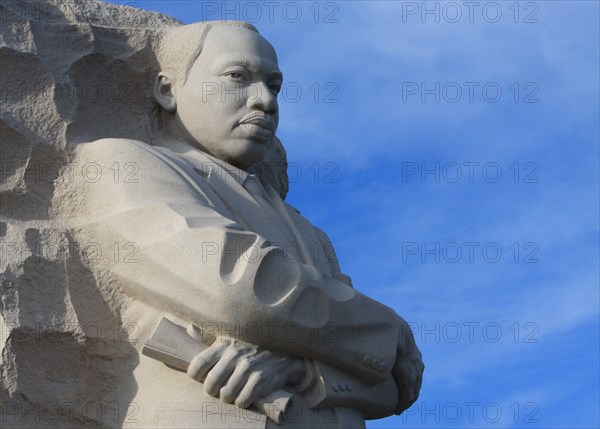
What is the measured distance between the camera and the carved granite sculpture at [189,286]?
5.90 m

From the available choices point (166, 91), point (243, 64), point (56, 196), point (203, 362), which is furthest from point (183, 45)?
point (203, 362)

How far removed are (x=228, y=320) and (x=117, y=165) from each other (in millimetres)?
1037

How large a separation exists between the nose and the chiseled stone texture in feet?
2.08

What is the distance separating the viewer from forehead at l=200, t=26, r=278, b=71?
22.5 ft

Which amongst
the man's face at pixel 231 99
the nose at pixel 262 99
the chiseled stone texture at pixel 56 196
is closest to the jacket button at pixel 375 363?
the chiseled stone texture at pixel 56 196

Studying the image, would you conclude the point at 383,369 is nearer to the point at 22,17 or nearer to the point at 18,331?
the point at 18,331

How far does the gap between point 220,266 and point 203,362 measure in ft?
1.40

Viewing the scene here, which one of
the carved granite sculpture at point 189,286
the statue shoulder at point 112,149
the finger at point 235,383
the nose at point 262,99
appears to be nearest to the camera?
the finger at point 235,383

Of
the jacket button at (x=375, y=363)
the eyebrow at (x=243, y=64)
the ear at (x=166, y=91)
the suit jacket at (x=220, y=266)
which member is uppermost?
the eyebrow at (x=243, y=64)

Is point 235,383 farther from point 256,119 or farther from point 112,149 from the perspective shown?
point 256,119

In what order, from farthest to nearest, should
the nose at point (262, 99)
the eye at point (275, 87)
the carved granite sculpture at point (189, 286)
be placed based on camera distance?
the eye at point (275, 87), the nose at point (262, 99), the carved granite sculpture at point (189, 286)

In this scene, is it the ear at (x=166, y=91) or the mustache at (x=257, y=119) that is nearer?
the mustache at (x=257, y=119)

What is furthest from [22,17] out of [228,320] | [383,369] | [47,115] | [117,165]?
[383,369]

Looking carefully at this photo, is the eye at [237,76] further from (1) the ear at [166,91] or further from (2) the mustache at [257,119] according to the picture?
(1) the ear at [166,91]
